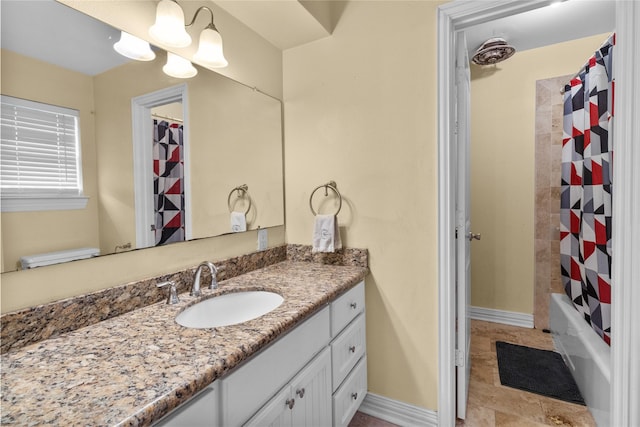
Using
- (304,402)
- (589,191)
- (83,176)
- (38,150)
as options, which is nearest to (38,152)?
(38,150)

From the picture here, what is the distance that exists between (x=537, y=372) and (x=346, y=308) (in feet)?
5.08

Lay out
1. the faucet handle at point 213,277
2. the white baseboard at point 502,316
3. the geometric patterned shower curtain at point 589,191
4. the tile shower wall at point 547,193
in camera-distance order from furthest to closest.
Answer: the white baseboard at point 502,316 < the tile shower wall at point 547,193 < the geometric patterned shower curtain at point 589,191 < the faucet handle at point 213,277

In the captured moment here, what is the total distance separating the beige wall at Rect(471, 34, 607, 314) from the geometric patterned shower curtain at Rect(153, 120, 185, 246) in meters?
2.51

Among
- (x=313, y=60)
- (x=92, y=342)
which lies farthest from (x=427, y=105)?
(x=92, y=342)

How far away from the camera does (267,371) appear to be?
90 cm

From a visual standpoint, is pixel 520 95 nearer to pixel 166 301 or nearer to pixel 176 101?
pixel 176 101

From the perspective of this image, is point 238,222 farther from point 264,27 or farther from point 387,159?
point 264,27

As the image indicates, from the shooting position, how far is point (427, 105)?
1472 mm

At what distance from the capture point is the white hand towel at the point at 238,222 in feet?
5.00

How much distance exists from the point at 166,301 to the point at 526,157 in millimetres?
2850

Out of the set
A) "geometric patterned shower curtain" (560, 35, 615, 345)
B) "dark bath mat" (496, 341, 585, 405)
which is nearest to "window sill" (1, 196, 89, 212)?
"geometric patterned shower curtain" (560, 35, 615, 345)

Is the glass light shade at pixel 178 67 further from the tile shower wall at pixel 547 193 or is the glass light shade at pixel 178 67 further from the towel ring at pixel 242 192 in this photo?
the tile shower wall at pixel 547 193

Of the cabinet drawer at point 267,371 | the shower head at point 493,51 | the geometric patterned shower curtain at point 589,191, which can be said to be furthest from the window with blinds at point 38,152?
the shower head at point 493,51

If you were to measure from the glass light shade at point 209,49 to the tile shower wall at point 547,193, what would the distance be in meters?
2.54
